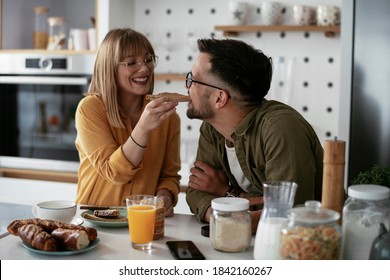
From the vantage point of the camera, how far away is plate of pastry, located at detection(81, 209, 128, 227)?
1795 mm

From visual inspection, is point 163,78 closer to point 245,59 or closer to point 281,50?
point 281,50

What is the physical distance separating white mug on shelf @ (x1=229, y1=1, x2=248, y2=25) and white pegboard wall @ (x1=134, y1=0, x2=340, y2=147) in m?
0.10

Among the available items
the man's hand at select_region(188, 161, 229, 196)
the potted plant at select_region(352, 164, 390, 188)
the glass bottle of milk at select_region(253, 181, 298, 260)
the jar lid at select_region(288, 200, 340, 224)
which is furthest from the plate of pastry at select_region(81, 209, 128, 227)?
the potted plant at select_region(352, 164, 390, 188)

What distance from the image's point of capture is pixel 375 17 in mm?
2812

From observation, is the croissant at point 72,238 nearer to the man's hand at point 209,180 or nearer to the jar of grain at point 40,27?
the man's hand at point 209,180

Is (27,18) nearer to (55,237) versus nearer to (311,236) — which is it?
(55,237)

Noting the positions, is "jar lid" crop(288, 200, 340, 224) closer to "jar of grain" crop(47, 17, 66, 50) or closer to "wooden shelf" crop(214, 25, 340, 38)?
"wooden shelf" crop(214, 25, 340, 38)

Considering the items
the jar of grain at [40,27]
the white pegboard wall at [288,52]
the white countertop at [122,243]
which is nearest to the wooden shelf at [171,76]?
the white pegboard wall at [288,52]

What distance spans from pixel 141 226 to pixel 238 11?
86.6 inches

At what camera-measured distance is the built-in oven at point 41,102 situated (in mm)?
3619

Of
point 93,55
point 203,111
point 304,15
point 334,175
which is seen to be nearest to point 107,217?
point 203,111

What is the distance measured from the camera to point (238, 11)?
353cm

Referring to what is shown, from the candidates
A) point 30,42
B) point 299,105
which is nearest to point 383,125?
point 299,105
